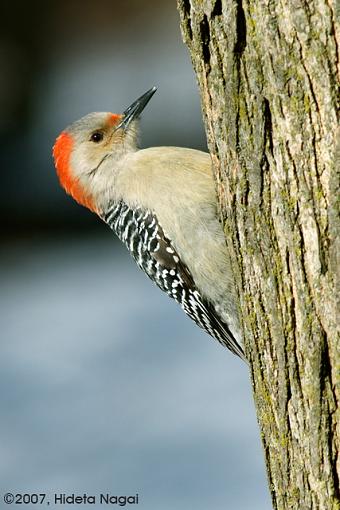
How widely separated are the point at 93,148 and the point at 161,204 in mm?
812

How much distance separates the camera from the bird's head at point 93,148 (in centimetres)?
516

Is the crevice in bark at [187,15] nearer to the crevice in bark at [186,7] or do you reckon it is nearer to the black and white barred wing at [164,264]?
the crevice in bark at [186,7]

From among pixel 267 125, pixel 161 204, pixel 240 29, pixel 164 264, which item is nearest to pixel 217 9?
pixel 240 29

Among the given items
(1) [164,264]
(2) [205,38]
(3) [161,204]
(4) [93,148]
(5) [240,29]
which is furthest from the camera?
(4) [93,148]

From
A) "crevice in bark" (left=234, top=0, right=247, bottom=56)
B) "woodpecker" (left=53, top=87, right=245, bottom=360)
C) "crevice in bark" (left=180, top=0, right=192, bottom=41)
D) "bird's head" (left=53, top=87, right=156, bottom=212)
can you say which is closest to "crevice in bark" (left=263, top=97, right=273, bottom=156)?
"crevice in bark" (left=234, top=0, right=247, bottom=56)

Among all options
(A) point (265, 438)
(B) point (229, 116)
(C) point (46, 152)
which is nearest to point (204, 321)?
(A) point (265, 438)

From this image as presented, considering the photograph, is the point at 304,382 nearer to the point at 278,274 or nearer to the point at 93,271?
the point at 278,274

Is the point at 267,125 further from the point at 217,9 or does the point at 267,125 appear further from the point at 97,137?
the point at 97,137

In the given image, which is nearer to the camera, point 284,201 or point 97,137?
point 284,201

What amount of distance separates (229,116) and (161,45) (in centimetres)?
973

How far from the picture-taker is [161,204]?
462cm

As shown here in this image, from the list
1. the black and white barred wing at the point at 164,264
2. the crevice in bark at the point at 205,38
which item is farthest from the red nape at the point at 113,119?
the crevice in bark at the point at 205,38

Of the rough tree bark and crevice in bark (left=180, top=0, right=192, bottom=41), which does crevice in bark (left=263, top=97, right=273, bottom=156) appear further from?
crevice in bark (left=180, top=0, right=192, bottom=41)

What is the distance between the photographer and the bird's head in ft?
16.9
